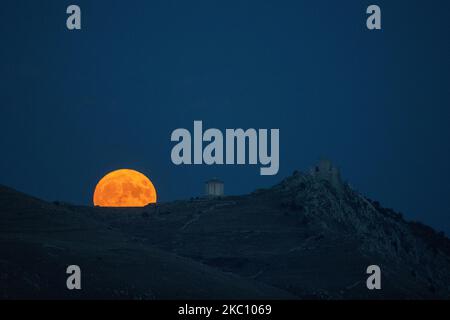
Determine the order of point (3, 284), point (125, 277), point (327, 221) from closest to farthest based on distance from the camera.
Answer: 1. point (3, 284)
2. point (125, 277)
3. point (327, 221)

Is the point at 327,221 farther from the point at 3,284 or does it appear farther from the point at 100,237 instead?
the point at 3,284

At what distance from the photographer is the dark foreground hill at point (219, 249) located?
446 feet

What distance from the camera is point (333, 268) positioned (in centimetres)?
16788

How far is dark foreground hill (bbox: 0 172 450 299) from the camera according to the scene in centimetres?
13588

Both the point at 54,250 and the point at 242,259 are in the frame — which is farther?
the point at 242,259

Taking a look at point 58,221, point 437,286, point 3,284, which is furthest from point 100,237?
point 437,286

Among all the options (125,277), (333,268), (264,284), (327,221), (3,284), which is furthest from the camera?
(327,221)

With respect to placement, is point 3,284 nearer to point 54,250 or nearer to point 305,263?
point 54,250

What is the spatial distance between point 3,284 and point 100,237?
134 feet

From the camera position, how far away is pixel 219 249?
17438cm

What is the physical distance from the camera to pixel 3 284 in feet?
404
